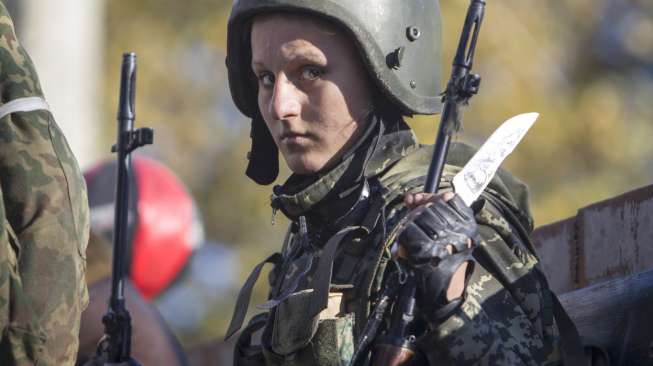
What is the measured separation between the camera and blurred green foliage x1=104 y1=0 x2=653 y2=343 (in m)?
15.6

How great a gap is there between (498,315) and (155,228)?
20.8 ft

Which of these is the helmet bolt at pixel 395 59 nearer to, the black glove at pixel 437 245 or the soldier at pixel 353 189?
the soldier at pixel 353 189

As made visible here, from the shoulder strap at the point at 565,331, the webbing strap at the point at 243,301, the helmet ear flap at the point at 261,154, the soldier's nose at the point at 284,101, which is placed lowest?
the webbing strap at the point at 243,301

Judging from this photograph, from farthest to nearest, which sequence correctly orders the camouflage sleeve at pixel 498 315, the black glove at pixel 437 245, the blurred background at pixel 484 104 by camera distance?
the blurred background at pixel 484 104 → the camouflage sleeve at pixel 498 315 → the black glove at pixel 437 245

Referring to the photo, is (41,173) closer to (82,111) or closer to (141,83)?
(82,111)

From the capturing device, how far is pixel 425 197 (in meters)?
4.59

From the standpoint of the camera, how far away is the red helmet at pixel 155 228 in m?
10.7

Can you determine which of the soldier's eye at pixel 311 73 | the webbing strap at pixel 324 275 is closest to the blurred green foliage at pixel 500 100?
the soldier's eye at pixel 311 73

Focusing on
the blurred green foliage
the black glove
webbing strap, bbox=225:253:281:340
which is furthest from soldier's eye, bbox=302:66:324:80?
the blurred green foliage

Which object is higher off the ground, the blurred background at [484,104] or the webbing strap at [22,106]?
the webbing strap at [22,106]

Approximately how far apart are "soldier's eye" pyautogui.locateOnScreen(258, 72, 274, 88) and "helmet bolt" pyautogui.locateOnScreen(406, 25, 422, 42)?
17.3 inches

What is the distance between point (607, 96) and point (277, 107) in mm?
11520

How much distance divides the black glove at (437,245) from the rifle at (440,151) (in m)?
0.07

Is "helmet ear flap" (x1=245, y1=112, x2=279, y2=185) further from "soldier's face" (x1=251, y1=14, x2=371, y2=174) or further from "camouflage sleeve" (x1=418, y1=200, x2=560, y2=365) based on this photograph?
"camouflage sleeve" (x1=418, y1=200, x2=560, y2=365)
